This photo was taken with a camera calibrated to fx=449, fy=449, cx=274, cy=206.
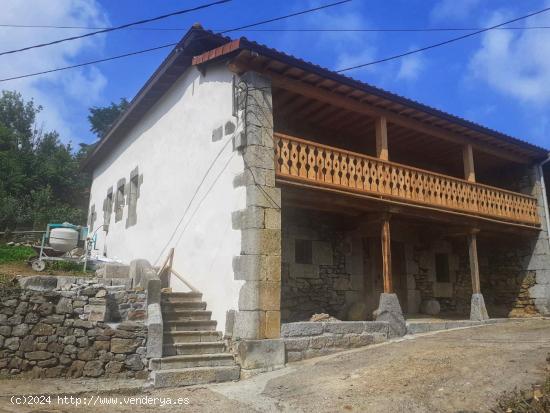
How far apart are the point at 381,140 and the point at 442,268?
516 cm

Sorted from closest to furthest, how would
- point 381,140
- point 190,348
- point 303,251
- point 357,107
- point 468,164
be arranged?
1. point 190,348
2. point 357,107
3. point 381,140
4. point 303,251
5. point 468,164

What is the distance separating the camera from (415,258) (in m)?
11.9

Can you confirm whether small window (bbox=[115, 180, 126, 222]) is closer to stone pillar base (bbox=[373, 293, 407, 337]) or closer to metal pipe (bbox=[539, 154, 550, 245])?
stone pillar base (bbox=[373, 293, 407, 337])

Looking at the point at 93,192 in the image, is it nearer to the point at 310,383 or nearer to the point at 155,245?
the point at 155,245

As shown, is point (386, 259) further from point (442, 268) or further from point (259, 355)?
point (442, 268)

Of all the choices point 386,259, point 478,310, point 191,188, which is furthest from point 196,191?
point 478,310

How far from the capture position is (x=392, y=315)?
8219mm

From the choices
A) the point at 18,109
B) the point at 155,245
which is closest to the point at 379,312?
the point at 155,245

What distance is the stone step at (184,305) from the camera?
7797 millimetres

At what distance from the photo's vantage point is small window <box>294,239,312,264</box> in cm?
968

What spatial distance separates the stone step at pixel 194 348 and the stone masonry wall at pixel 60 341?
0.36 metres

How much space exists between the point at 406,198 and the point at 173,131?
17.6ft

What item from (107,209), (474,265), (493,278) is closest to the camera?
(474,265)

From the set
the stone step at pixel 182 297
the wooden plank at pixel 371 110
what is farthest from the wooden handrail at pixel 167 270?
the wooden plank at pixel 371 110
